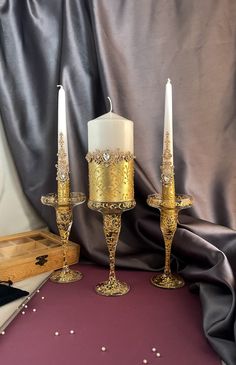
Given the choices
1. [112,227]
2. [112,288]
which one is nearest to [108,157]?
[112,227]

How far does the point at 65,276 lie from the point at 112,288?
5.1 inches

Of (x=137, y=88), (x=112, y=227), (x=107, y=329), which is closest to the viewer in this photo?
(x=107, y=329)

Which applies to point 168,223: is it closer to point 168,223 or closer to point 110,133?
point 168,223

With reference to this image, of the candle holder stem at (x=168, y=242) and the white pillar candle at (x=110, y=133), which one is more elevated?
the white pillar candle at (x=110, y=133)

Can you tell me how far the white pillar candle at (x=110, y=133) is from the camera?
0.63 meters

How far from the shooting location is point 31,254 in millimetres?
771

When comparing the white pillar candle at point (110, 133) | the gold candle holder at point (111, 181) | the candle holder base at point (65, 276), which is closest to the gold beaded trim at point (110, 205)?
the gold candle holder at point (111, 181)

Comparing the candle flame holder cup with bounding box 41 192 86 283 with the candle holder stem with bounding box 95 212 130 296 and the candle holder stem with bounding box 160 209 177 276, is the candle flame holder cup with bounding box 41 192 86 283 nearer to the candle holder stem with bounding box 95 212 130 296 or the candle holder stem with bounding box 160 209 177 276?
the candle holder stem with bounding box 95 212 130 296

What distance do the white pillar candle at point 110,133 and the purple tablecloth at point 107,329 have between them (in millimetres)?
302

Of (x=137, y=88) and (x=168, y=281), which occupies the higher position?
(x=137, y=88)

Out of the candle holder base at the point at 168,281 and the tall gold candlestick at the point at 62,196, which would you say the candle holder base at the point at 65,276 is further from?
the candle holder base at the point at 168,281

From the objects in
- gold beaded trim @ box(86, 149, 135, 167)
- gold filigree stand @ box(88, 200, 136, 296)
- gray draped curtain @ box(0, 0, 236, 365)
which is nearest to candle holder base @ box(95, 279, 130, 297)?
gold filigree stand @ box(88, 200, 136, 296)

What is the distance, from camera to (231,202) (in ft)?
2.76

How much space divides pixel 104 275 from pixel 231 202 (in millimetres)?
368
